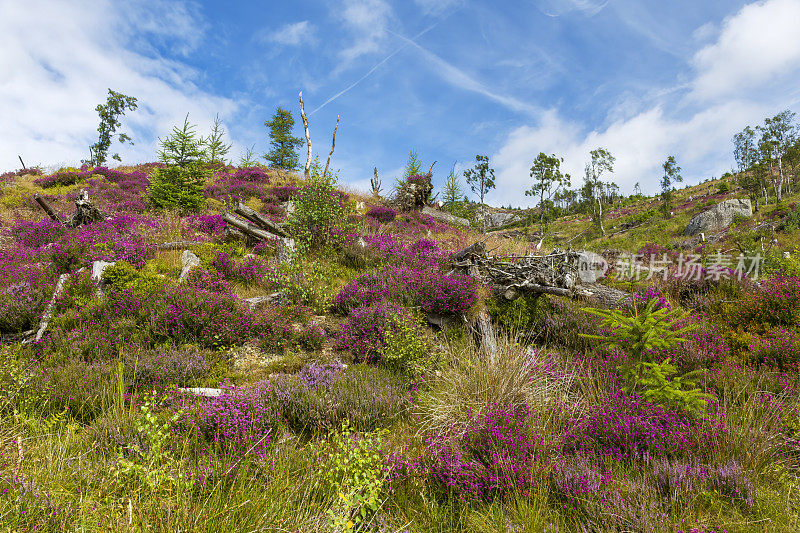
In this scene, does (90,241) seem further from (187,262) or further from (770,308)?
(770,308)

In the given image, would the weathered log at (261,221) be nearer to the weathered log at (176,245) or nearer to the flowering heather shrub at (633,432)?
the weathered log at (176,245)

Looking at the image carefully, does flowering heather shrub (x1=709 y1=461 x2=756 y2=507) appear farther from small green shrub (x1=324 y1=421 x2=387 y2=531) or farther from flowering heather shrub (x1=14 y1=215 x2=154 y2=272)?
flowering heather shrub (x1=14 y1=215 x2=154 y2=272)

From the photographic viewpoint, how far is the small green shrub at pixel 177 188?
11.9 metres

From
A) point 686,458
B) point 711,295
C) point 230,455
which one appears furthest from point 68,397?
point 711,295

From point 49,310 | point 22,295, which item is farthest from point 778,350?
point 22,295

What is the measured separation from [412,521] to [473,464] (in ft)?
2.36

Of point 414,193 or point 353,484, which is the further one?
point 414,193

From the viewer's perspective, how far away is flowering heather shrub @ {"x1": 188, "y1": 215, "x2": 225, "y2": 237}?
34.4 feet

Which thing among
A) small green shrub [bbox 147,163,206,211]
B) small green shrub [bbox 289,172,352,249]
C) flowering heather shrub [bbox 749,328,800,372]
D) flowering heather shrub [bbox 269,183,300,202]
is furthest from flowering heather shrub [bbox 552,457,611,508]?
flowering heather shrub [bbox 269,183,300,202]

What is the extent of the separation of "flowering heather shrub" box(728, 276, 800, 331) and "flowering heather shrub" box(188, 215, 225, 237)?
1270cm

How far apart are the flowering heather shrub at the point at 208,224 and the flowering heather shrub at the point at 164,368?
6162 mm

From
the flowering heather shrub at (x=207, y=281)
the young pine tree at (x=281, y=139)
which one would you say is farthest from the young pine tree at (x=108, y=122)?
the flowering heather shrub at (x=207, y=281)

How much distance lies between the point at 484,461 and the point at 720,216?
1348 inches

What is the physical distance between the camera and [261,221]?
10.4m
